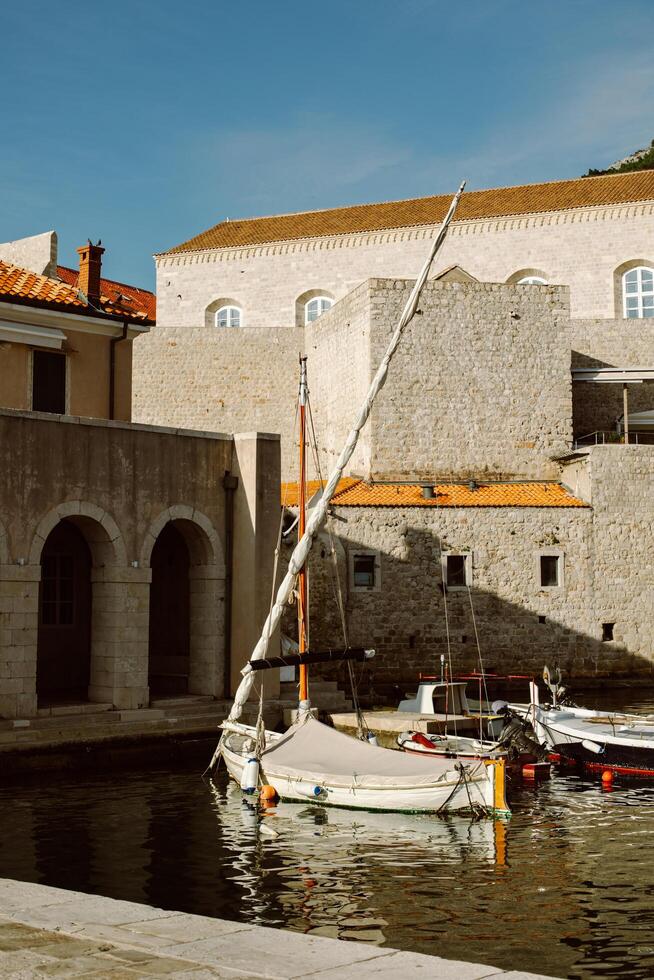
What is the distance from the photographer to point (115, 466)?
20047mm

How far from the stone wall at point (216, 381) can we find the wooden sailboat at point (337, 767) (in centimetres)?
2452

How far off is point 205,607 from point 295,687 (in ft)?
9.52

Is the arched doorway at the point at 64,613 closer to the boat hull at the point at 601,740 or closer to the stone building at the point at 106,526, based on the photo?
the stone building at the point at 106,526

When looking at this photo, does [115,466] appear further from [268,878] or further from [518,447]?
[518,447]

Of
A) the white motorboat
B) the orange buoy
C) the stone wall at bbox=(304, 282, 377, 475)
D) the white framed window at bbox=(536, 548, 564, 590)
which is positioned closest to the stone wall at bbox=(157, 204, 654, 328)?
the stone wall at bbox=(304, 282, 377, 475)

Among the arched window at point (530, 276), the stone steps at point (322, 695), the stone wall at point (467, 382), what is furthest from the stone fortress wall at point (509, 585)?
the arched window at point (530, 276)

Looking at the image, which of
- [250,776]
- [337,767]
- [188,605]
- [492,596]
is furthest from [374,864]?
[492,596]

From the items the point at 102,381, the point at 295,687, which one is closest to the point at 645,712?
the point at 295,687

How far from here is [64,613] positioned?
75.0ft

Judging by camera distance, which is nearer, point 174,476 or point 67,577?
point 174,476

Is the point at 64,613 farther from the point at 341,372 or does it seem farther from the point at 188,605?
the point at 341,372

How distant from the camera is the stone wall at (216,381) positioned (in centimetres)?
4306

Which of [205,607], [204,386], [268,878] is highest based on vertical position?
[204,386]

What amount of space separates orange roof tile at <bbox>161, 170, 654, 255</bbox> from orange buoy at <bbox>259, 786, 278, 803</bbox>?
1417 inches
